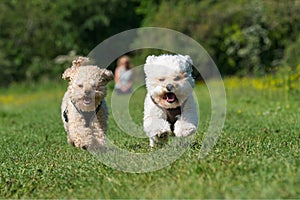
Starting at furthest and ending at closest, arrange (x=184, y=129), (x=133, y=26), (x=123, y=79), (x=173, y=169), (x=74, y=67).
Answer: (x=133, y=26) < (x=123, y=79) < (x=74, y=67) < (x=184, y=129) < (x=173, y=169)

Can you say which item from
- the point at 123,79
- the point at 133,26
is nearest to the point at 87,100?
the point at 123,79

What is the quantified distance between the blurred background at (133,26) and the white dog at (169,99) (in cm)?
1756

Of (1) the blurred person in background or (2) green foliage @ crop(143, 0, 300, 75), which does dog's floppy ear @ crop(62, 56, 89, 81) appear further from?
(2) green foliage @ crop(143, 0, 300, 75)

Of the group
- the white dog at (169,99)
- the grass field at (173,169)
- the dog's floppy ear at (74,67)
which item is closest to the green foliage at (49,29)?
the grass field at (173,169)

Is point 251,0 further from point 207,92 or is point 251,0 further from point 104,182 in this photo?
point 104,182

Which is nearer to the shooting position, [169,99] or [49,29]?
[169,99]

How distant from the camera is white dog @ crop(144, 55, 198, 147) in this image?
8.01 m

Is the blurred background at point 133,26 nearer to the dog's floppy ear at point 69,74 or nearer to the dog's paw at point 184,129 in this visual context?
the dog's floppy ear at point 69,74

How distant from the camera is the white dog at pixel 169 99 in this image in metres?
8.01

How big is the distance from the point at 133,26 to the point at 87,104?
2664 centimetres

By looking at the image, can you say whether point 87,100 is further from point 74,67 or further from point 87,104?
point 74,67

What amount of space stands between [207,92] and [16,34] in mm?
17651

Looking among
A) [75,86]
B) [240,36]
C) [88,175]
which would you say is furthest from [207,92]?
[88,175]

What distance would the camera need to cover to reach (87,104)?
339 inches
